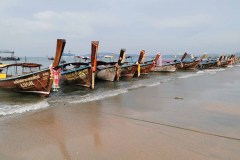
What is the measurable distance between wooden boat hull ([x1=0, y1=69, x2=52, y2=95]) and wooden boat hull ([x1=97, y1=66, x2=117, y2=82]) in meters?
6.92

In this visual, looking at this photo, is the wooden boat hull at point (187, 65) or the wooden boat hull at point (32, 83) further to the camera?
the wooden boat hull at point (187, 65)

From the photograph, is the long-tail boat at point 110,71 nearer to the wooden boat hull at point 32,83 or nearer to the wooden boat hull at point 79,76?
the wooden boat hull at point 79,76

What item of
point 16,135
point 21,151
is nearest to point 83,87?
point 16,135

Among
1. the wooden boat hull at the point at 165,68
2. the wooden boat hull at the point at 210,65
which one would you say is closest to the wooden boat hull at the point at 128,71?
the wooden boat hull at the point at 165,68

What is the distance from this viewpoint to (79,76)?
15.2 meters

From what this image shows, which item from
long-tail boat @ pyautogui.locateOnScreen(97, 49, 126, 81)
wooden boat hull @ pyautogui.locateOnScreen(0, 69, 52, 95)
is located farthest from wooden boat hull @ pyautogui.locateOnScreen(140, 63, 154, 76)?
A: wooden boat hull @ pyautogui.locateOnScreen(0, 69, 52, 95)

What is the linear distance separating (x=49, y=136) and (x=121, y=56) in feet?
42.4

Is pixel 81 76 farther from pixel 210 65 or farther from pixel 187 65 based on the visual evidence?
pixel 210 65

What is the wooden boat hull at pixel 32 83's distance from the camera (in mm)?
11914

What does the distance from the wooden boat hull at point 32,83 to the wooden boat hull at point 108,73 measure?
6916mm

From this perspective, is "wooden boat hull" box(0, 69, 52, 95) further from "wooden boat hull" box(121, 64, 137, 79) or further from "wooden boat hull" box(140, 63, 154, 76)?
"wooden boat hull" box(140, 63, 154, 76)

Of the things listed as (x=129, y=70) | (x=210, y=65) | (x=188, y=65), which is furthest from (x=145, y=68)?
(x=210, y=65)

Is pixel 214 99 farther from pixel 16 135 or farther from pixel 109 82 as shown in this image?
pixel 109 82

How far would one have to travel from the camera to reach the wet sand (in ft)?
15.0
